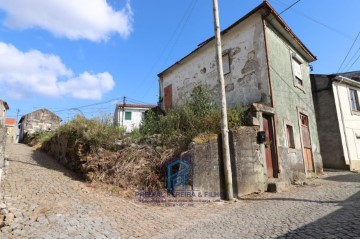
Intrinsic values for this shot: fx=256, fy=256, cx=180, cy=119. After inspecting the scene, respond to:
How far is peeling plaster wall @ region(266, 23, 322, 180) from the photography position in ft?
32.7

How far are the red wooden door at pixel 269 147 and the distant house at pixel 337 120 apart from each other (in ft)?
24.4

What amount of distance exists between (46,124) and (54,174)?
29350mm

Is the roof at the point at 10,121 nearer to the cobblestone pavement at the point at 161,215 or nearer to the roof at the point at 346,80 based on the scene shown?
the cobblestone pavement at the point at 161,215

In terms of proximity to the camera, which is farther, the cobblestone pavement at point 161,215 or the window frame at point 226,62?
the window frame at point 226,62

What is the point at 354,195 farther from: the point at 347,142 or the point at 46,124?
the point at 46,124

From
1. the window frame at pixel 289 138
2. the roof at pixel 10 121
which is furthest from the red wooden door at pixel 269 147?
the roof at pixel 10 121

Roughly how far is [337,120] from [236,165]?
33.6 feet

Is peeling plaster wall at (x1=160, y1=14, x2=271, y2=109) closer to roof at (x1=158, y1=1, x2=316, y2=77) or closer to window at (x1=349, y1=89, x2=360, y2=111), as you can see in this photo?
roof at (x1=158, y1=1, x2=316, y2=77)

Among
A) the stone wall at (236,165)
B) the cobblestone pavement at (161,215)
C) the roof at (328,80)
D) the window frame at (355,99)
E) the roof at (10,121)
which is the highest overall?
the roof at (10,121)

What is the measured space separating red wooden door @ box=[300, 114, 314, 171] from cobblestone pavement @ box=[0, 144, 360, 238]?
3.93 metres

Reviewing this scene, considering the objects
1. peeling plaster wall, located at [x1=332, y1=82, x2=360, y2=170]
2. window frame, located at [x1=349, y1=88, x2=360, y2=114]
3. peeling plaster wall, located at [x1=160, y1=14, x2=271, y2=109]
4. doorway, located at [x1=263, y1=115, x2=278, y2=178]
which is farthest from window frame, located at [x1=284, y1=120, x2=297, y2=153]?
window frame, located at [x1=349, y1=88, x2=360, y2=114]

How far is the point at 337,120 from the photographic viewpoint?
48.6 feet

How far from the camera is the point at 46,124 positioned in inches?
1363

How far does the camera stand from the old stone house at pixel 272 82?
381 inches
